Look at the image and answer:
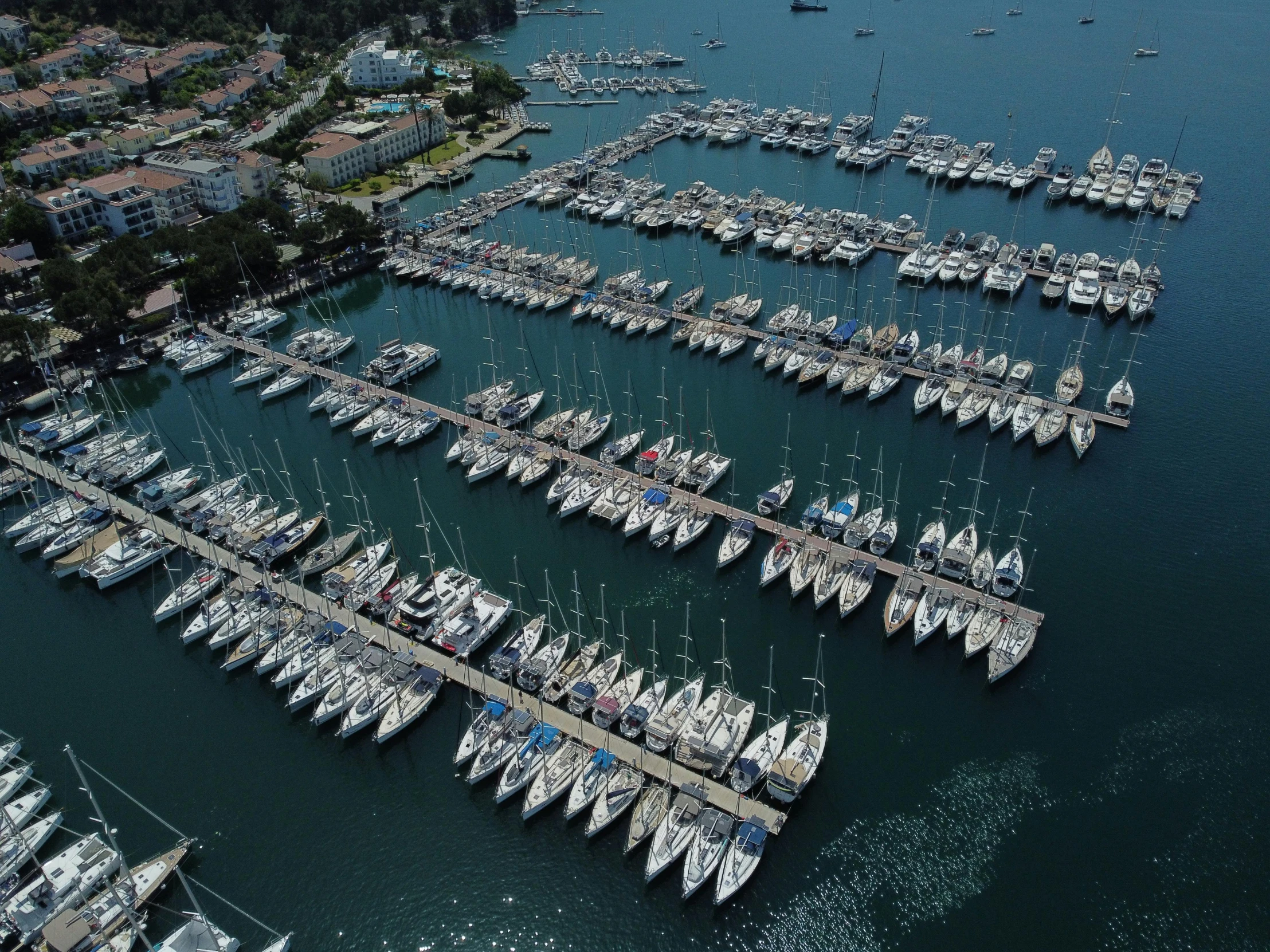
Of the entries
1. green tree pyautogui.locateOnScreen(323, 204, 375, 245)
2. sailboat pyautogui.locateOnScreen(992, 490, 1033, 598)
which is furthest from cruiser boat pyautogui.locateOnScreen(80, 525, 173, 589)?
sailboat pyautogui.locateOnScreen(992, 490, 1033, 598)

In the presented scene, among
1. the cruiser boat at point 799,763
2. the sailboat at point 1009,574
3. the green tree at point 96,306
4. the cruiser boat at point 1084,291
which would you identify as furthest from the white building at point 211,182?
the cruiser boat at point 1084,291

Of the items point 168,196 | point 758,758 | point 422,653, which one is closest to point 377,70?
point 168,196

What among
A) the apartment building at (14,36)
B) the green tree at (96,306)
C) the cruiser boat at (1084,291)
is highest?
the apartment building at (14,36)

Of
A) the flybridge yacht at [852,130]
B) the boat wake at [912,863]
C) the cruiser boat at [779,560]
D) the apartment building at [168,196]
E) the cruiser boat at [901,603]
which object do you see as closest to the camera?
the boat wake at [912,863]

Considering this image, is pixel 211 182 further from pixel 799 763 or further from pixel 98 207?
pixel 799 763

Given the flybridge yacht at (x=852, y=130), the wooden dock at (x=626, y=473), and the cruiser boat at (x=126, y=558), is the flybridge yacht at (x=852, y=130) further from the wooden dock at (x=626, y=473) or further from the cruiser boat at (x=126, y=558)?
the cruiser boat at (x=126, y=558)

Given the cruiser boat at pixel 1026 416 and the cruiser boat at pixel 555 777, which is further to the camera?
the cruiser boat at pixel 1026 416

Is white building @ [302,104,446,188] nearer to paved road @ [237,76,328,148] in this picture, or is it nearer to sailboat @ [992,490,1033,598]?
paved road @ [237,76,328,148]
